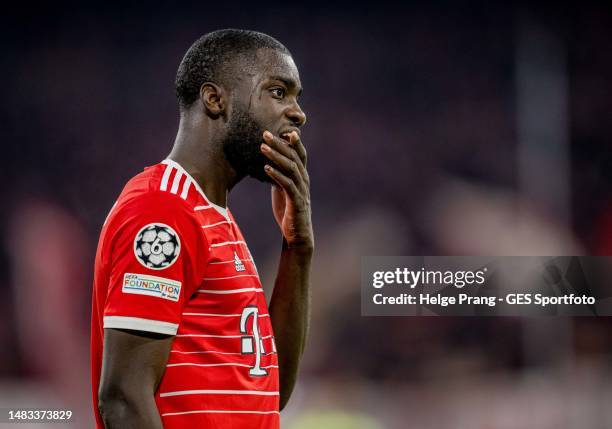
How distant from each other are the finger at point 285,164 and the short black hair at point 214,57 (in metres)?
0.12

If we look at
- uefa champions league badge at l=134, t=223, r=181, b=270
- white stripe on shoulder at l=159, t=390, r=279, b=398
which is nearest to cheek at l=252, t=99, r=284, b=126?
uefa champions league badge at l=134, t=223, r=181, b=270

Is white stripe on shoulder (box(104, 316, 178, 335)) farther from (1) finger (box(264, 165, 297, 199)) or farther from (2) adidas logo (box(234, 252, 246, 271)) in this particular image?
(1) finger (box(264, 165, 297, 199))

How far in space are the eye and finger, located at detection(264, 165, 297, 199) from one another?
0.35ft

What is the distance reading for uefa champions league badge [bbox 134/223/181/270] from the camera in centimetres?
90

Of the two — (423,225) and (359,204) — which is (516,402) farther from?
(359,204)

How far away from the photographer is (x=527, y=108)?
269 cm

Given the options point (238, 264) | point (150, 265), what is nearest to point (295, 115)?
point (238, 264)

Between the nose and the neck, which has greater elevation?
the nose

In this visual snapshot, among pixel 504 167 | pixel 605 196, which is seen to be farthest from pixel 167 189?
pixel 605 196

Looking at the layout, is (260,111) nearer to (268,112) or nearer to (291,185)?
(268,112)

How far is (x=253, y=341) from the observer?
3.36 ft

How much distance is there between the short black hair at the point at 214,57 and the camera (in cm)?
115

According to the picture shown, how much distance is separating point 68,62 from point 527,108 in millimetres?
1676

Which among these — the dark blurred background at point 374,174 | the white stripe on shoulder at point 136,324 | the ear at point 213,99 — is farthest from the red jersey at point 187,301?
the dark blurred background at point 374,174
